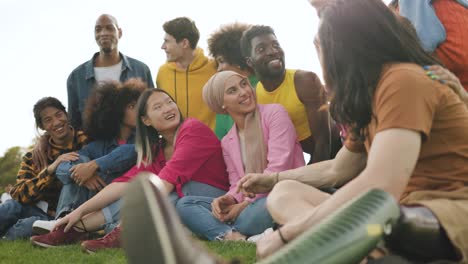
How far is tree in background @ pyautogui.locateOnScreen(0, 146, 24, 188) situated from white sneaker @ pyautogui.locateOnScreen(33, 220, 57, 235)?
17.6 metres

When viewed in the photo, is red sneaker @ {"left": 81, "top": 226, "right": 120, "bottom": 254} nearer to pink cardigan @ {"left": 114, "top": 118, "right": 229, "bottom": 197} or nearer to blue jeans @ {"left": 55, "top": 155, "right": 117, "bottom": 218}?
pink cardigan @ {"left": 114, "top": 118, "right": 229, "bottom": 197}

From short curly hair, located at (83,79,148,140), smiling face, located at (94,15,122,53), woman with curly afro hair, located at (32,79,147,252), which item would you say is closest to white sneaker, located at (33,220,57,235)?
woman with curly afro hair, located at (32,79,147,252)

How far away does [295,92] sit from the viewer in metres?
5.61

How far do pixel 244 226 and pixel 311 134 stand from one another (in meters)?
1.06

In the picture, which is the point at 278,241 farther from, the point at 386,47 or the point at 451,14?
the point at 451,14

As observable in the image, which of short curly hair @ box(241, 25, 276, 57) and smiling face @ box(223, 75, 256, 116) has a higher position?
short curly hair @ box(241, 25, 276, 57)

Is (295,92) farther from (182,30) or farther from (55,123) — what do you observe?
(55,123)

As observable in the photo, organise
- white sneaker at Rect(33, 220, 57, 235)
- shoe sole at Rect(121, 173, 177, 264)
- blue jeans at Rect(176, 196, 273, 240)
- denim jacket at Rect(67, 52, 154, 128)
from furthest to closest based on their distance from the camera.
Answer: denim jacket at Rect(67, 52, 154, 128), white sneaker at Rect(33, 220, 57, 235), blue jeans at Rect(176, 196, 273, 240), shoe sole at Rect(121, 173, 177, 264)

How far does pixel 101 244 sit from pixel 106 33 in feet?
10.4

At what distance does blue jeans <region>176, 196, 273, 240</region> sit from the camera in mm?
4863

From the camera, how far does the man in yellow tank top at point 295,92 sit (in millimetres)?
5457

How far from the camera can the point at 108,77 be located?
24.2ft

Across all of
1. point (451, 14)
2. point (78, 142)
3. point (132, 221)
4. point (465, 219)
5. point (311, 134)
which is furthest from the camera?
point (78, 142)

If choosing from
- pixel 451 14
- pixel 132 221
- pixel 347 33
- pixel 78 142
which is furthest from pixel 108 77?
pixel 132 221
